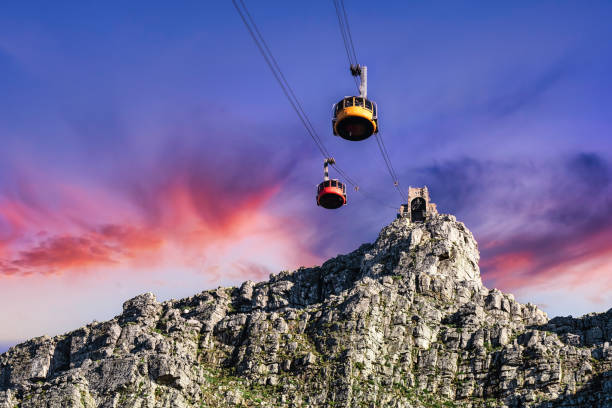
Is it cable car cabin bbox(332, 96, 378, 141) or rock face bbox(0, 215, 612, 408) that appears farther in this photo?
rock face bbox(0, 215, 612, 408)

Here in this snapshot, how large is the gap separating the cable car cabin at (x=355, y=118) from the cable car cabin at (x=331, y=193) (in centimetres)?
1243

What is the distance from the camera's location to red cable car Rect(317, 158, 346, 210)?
8631 cm

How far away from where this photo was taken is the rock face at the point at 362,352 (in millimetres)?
114062

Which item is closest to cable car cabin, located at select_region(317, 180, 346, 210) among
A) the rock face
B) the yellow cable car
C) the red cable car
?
the red cable car

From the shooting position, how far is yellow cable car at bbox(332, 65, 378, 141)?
72725 millimetres

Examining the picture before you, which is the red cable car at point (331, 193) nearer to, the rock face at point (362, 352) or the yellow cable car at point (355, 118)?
the yellow cable car at point (355, 118)

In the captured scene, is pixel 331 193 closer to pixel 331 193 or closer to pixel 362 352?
pixel 331 193

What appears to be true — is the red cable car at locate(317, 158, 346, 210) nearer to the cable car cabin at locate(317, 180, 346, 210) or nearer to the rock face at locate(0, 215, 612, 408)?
the cable car cabin at locate(317, 180, 346, 210)

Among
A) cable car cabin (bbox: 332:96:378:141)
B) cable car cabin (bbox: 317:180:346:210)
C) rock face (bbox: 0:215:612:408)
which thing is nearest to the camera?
cable car cabin (bbox: 332:96:378:141)

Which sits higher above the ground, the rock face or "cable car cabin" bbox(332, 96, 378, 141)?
"cable car cabin" bbox(332, 96, 378, 141)

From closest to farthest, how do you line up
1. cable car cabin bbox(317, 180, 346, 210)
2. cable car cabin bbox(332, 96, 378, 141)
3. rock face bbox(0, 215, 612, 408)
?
cable car cabin bbox(332, 96, 378, 141)
cable car cabin bbox(317, 180, 346, 210)
rock face bbox(0, 215, 612, 408)

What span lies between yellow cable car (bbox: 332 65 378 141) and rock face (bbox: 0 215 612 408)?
6026cm

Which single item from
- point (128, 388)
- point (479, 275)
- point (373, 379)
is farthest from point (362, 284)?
point (128, 388)

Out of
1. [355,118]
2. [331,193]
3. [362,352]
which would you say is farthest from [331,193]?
[362,352]
